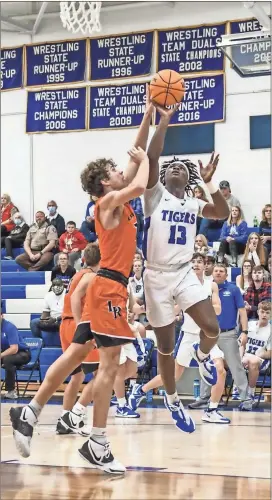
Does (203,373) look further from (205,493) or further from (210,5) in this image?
(210,5)

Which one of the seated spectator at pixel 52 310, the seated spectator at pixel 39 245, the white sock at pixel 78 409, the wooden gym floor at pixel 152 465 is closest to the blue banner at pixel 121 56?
the seated spectator at pixel 39 245

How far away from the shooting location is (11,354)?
10.9m

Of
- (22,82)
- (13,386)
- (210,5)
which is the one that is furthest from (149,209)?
(22,82)

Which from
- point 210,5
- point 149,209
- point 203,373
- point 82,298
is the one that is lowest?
point 203,373

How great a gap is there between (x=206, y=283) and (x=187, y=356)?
0.94 m

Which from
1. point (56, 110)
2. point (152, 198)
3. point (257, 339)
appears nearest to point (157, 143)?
point (152, 198)

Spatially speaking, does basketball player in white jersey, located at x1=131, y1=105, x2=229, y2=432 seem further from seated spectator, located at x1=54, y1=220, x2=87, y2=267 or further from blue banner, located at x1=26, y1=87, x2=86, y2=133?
blue banner, located at x1=26, y1=87, x2=86, y2=133

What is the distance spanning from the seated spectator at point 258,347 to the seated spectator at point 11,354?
2909 millimetres

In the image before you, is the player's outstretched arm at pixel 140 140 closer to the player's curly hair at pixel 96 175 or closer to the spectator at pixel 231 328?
the player's curly hair at pixel 96 175

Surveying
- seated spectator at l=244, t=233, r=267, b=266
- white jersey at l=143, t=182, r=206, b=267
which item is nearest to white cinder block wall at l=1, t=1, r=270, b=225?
seated spectator at l=244, t=233, r=267, b=266

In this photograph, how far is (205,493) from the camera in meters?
4.80

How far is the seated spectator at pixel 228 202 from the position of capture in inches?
572

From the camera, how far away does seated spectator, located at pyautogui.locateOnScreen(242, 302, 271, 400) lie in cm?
1018

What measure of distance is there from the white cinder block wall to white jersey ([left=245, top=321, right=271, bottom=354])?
227 inches
